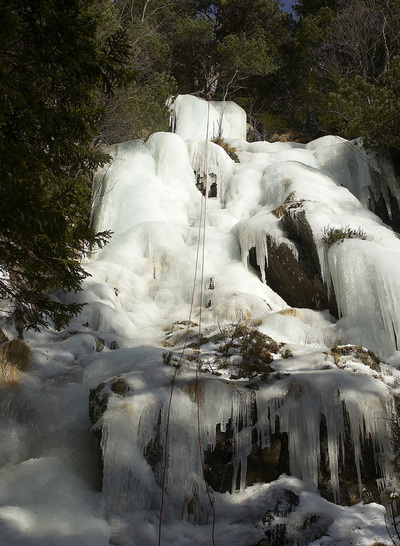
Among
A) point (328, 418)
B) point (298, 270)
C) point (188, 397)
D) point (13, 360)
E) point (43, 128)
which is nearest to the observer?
point (43, 128)

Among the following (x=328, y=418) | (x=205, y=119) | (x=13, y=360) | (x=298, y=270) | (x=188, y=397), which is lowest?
(x=328, y=418)

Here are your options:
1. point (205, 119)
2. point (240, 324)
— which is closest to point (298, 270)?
point (240, 324)

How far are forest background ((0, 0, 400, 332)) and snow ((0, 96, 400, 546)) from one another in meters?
0.98

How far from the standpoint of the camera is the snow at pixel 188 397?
381cm

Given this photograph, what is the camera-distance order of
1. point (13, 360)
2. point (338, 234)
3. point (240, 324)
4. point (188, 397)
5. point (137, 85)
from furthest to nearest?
point (137, 85) → point (338, 234) → point (240, 324) → point (13, 360) → point (188, 397)

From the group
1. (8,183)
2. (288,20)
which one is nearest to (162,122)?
(288,20)

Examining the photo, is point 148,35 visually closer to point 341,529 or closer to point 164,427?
point 164,427

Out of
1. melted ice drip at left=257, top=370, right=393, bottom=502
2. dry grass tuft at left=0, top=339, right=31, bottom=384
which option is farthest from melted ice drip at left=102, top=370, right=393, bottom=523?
dry grass tuft at left=0, top=339, right=31, bottom=384

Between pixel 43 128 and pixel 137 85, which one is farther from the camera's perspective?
pixel 137 85

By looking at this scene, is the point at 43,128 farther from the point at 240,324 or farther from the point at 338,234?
the point at 338,234

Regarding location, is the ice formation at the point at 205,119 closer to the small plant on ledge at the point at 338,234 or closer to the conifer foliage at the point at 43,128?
the small plant on ledge at the point at 338,234

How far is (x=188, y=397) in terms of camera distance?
4.68 meters

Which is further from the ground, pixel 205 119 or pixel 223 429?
pixel 205 119

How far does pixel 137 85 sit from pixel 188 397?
14444 mm
